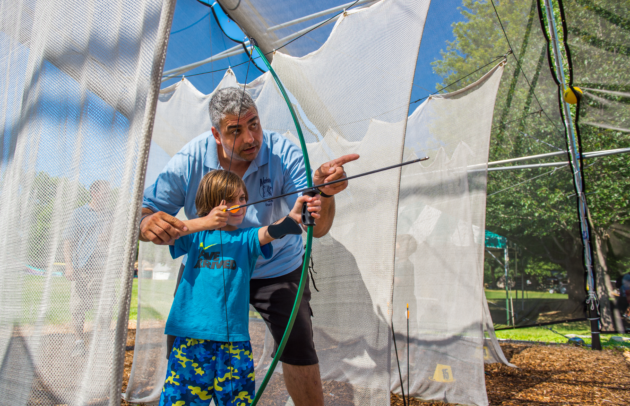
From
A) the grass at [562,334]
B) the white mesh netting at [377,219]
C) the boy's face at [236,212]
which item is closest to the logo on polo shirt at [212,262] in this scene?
the boy's face at [236,212]

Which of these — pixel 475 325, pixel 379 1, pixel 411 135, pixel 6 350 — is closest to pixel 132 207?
pixel 6 350

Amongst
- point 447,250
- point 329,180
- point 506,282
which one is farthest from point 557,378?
point 329,180

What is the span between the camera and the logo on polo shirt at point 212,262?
119cm

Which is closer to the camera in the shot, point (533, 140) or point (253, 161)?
point (253, 161)

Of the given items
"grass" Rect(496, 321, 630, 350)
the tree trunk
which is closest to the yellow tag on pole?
"grass" Rect(496, 321, 630, 350)

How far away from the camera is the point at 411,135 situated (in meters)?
3.07

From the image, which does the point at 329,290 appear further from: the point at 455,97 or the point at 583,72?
the point at 583,72

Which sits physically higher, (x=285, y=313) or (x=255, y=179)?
(x=255, y=179)

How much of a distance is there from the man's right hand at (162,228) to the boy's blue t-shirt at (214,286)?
0.69 ft

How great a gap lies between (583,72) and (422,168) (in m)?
1.52

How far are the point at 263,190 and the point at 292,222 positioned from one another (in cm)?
26

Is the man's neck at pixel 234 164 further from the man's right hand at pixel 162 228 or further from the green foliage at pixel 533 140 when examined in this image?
the green foliage at pixel 533 140

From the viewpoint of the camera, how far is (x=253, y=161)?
1309mm

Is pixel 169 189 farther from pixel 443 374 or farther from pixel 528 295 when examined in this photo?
pixel 528 295
